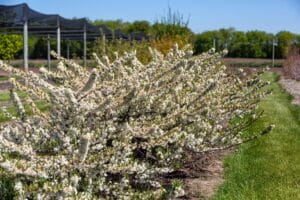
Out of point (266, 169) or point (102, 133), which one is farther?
point (266, 169)

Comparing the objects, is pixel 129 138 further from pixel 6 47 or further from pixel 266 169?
pixel 6 47

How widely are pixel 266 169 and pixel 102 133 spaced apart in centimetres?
287

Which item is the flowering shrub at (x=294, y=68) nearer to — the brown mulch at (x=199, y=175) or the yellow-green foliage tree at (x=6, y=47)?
the yellow-green foliage tree at (x=6, y=47)

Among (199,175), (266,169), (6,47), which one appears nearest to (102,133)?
(199,175)

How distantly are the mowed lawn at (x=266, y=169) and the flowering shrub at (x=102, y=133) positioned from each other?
18.4 inches

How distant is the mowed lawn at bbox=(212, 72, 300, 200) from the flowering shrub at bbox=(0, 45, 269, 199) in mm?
468

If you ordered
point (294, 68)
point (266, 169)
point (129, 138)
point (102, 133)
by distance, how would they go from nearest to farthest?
1. point (102, 133)
2. point (129, 138)
3. point (266, 169)
4. point (294, 68)

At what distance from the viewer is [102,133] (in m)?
3.82

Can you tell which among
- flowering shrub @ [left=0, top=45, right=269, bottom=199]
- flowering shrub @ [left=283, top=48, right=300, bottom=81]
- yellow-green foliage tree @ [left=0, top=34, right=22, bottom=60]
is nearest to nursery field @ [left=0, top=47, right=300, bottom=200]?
flowering shrub @ [left=0, top=45, right=269, bottom=199]

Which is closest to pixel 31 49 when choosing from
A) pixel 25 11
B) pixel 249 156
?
pixel 25 11

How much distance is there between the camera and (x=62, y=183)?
125 inches

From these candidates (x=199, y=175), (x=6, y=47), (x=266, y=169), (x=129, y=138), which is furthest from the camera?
(x=6, y=47)

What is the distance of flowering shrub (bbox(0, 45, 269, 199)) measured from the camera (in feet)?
10.9

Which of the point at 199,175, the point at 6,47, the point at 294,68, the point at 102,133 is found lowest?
the point at 199,175
